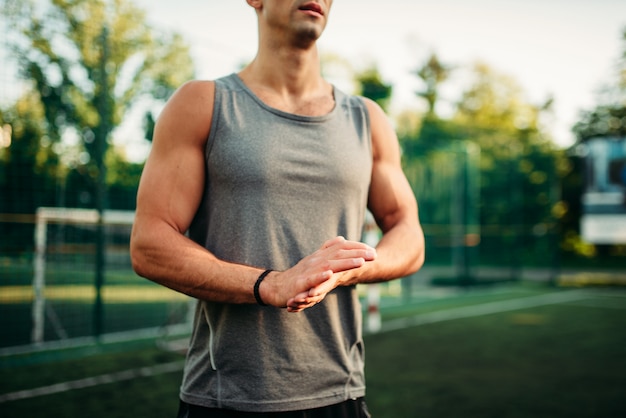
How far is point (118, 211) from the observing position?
20.3 ft

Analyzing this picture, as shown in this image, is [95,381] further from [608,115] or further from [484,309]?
[608,115]

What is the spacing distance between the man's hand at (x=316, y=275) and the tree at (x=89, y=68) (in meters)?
4.98

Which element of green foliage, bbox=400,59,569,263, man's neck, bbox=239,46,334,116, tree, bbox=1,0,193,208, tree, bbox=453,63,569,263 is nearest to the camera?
man's neck, bbox=239,46,334,116

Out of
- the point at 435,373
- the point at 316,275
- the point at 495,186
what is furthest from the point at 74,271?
the point at 495,186

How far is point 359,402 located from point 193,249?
481mm

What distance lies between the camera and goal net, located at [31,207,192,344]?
5.73 meters

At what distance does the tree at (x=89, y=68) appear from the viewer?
17.4ft

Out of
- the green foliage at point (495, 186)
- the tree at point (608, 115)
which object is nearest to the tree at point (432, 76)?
the tree at point (608, 115)

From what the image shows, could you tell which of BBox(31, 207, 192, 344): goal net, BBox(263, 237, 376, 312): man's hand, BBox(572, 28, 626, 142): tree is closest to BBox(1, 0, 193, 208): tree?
BBox(31, 207, 192, 344): goal net

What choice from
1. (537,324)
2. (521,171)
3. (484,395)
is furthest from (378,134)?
(521,171)

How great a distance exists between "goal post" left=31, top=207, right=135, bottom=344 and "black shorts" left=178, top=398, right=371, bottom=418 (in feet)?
16.1

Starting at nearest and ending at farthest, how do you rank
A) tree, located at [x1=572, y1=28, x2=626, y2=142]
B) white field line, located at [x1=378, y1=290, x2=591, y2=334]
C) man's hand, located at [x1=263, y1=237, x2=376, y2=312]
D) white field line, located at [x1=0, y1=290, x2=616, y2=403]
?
man's hand, located at [x1=263, y1=237, x2=376, y2=312] < white field line, located at [x1=0, y1=290, x2=616, y2=403] < white field line, located at [x1=378, y1=290, x2=591, y2=334] < tree, located at [x1=572, y1=28, x2=626, y2=142]

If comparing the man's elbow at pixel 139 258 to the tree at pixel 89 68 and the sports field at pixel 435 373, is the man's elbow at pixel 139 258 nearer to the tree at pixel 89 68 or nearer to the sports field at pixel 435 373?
the sports field at pixel 435 373

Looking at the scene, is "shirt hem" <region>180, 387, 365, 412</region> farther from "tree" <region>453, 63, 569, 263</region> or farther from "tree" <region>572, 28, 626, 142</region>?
"tree" <region>572, 28, 626, 142</region>
